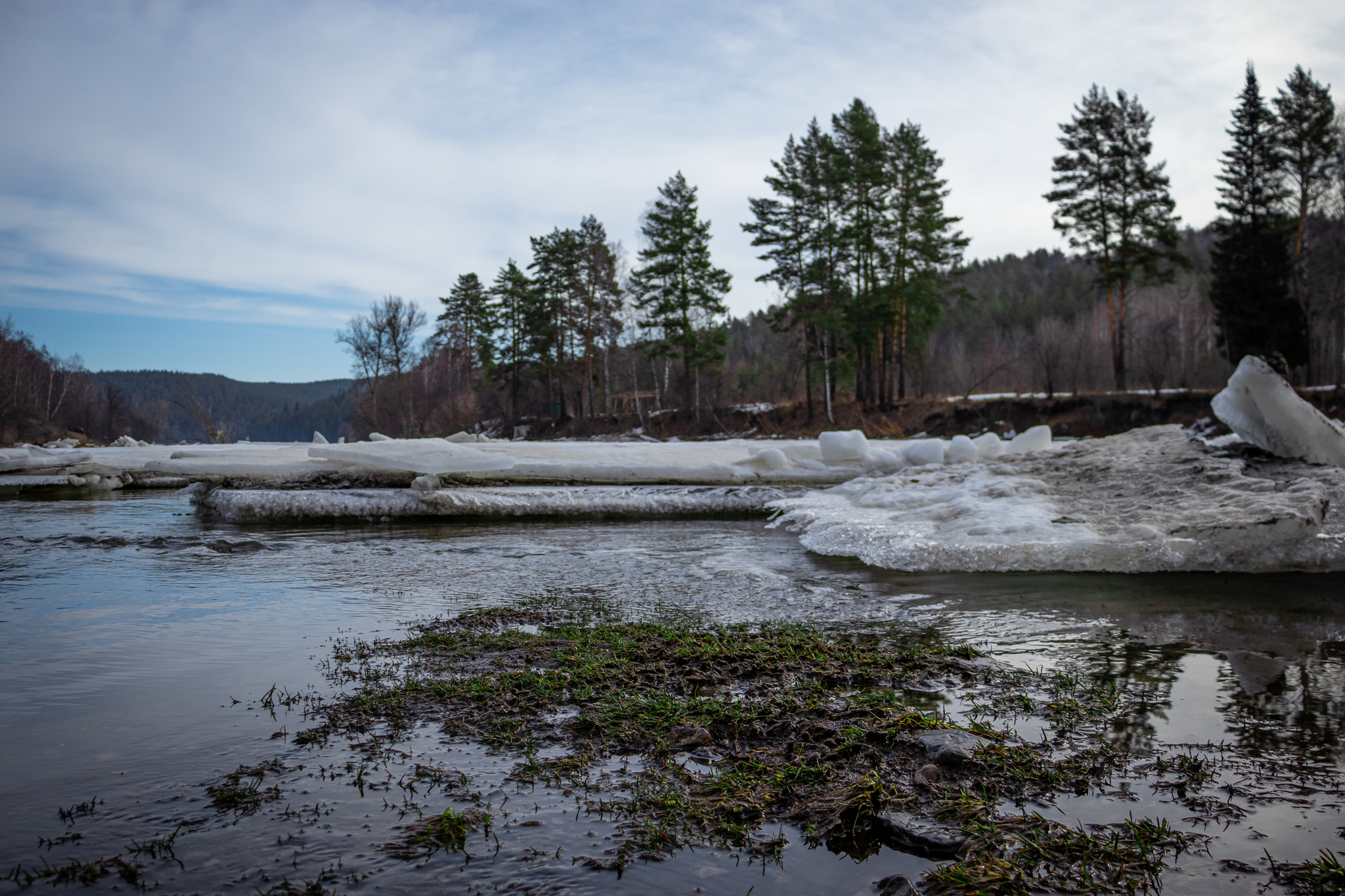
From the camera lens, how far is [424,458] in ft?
34.0

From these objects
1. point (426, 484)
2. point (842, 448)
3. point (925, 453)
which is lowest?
point (426, 484)

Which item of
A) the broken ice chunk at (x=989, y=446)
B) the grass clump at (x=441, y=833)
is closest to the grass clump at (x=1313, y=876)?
the grass clump at (x=441, y=833)

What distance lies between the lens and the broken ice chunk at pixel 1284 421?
21.5 feet

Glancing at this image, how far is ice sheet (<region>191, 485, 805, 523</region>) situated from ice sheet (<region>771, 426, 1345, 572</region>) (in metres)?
1.97

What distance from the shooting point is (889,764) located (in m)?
2.25

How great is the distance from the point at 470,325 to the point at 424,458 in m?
46.3

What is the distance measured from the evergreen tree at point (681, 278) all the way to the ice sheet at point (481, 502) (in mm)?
24911

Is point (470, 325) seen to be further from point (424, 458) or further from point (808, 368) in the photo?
point (424, 458)

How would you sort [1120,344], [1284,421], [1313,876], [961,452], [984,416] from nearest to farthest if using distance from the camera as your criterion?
[1313,876] → [1284,421] → [961,452] → [984,416] → [1120,344]

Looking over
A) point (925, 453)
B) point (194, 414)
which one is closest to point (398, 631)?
point (925, 453)

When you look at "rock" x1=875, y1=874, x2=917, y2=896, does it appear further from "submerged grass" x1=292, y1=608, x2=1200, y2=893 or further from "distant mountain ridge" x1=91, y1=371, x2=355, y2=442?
"distant mountain ridge" x1=91, y1=371, x2=355, y2=442

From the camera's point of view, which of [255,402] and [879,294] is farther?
[255,402]

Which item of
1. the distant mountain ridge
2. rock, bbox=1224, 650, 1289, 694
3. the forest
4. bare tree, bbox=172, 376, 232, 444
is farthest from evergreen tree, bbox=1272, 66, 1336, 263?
the distant mountain ridge

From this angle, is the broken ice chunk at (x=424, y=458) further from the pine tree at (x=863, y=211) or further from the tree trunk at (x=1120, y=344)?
the tree trunk at (x=1120, y=344)
